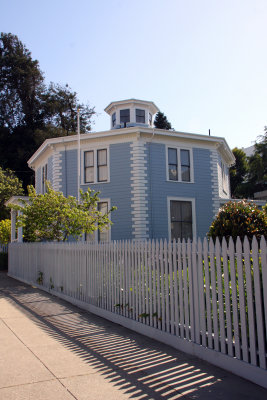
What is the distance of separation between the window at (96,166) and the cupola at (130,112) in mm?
4292

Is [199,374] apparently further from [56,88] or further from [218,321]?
[56,88]

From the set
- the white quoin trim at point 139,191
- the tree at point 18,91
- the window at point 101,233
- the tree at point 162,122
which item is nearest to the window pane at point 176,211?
the white quoin trim at point 139,191

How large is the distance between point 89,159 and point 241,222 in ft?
39.2

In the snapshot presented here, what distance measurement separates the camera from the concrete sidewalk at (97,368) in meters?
4.41

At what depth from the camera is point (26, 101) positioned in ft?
157

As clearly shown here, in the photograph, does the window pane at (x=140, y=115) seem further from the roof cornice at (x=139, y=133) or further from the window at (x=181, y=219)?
the window at (x=181, y=219)

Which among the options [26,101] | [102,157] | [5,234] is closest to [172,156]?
[102,157]

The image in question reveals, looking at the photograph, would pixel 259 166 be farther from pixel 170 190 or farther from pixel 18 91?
pixel 18 91

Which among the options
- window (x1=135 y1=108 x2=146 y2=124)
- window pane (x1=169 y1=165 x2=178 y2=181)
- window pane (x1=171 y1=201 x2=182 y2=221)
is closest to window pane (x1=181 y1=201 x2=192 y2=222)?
window pane (x1=171 y1=201 x2=182 y2=221)

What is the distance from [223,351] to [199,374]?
0.45 m

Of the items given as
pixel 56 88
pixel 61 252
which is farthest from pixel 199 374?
pixel 56 88

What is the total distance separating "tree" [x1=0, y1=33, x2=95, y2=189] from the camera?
4631cm

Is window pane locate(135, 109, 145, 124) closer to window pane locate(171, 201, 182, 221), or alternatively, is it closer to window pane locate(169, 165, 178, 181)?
window pane locate(169, 165, 178, 181)

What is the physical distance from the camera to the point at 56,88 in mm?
48938
